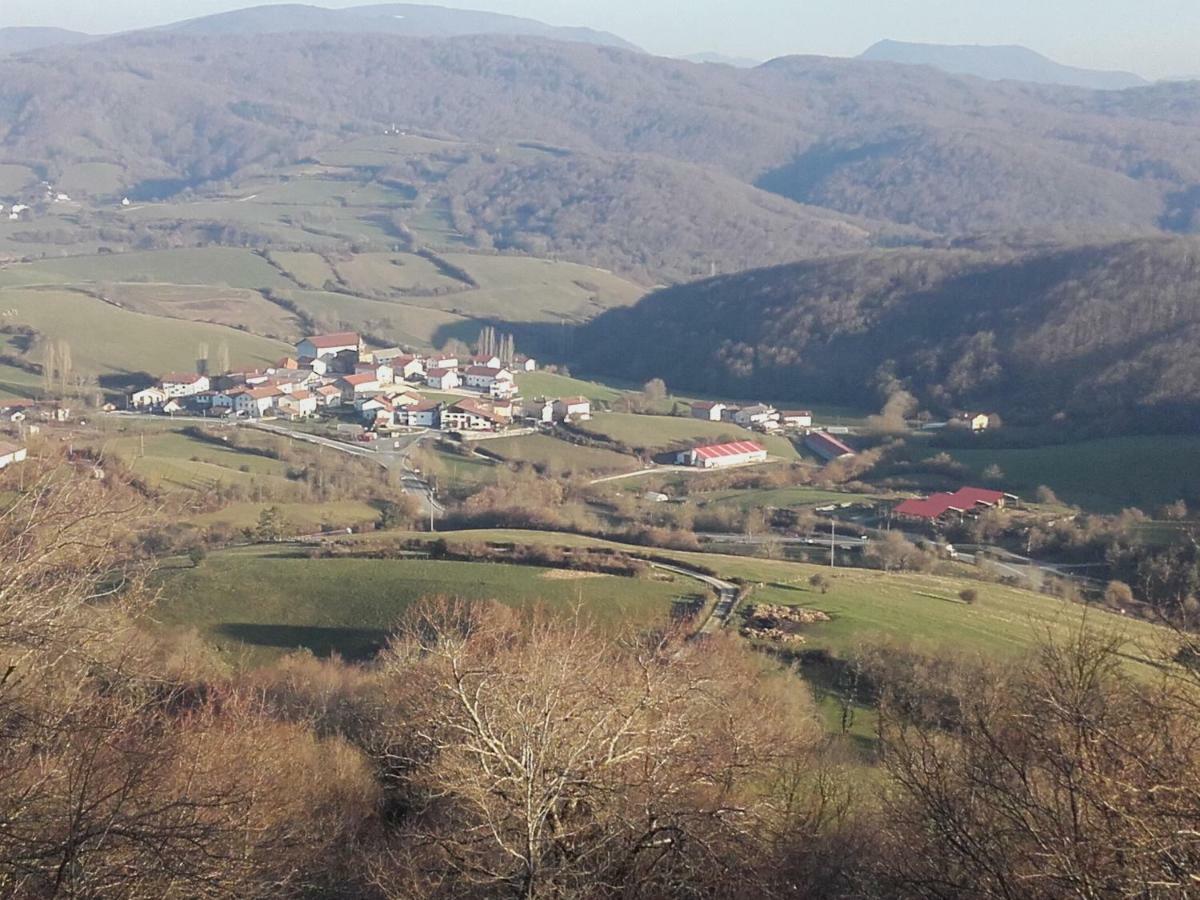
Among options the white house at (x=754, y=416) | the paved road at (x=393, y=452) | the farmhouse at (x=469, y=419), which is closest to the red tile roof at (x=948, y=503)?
the paved road at (x=393, y=452)

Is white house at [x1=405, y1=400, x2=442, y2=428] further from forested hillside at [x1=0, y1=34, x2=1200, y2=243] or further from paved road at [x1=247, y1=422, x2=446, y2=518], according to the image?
forested hillside at [x1=0, y1=34, x2=1200, y2=243]

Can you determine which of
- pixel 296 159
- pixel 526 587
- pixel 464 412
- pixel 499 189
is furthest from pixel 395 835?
pixel 296 159

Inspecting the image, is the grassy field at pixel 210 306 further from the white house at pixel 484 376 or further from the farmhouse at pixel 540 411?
the farmhouse at pixel 540 411

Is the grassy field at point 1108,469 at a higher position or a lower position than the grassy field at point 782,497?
higher

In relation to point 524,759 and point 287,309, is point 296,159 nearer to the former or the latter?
point 287,309

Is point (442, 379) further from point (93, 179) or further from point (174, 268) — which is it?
point (93, 179)

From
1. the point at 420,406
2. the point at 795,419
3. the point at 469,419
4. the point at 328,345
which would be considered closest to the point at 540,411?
the point at 469,419
